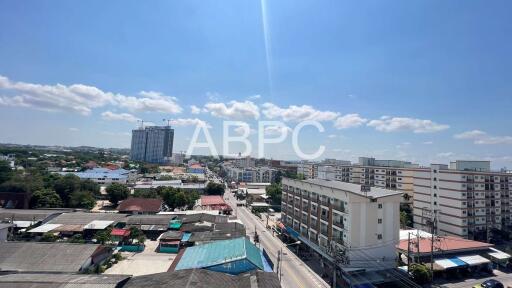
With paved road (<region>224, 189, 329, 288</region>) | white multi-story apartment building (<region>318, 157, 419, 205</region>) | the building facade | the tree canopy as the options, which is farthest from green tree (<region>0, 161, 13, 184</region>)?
the building facade

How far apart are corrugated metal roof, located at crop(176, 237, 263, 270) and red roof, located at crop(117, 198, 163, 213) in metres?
24.5

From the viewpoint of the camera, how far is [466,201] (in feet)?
123

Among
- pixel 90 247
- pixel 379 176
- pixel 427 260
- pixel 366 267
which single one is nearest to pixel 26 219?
pixel 90 247

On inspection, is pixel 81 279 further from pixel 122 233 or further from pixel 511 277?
pixel 511 277

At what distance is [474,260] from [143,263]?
31.7 m

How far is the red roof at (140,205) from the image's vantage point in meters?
45.8

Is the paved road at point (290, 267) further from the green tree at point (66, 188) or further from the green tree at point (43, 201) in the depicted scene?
the green tree at point (66, 188)

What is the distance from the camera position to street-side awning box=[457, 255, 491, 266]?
85.5ft

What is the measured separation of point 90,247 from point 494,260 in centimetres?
3867

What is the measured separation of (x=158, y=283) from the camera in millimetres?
17281

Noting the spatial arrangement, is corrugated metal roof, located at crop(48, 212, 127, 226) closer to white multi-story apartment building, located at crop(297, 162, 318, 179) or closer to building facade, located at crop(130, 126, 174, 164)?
white multi-story apartment building, located at crop(297, 162, 318, 179)

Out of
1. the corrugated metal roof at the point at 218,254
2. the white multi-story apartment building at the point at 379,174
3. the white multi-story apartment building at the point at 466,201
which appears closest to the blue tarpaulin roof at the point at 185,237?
the corrugated metal roof at the point at 218,254

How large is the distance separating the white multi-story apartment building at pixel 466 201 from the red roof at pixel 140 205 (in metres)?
41.1

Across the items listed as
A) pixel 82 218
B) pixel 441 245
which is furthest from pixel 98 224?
pixel 441 245
